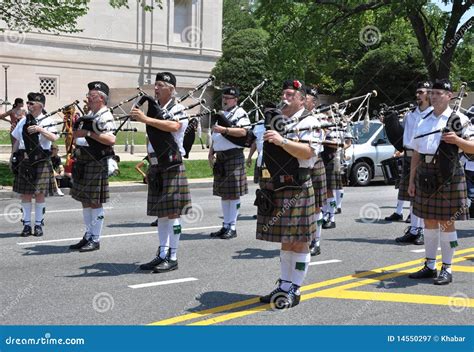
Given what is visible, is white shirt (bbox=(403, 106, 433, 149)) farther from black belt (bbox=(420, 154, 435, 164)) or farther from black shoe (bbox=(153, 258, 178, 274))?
black shoe (bbox=(153, 258, 178, 274))

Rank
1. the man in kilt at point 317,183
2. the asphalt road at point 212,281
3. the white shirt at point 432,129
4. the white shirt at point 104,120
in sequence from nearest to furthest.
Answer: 1. the asphalt road at point 212,281
2. the white shirt at point 432,129
3. the white shirt at point 104,120
4. the man in kilt at point 317,183

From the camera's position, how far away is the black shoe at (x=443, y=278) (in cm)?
638

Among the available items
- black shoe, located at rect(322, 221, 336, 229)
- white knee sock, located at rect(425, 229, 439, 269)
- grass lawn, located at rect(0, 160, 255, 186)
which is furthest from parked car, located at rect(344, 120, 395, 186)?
white knee sock, located at rect(425, 229, 439, 269)

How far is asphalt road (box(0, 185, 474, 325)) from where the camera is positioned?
528cm

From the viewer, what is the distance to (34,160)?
871 cm

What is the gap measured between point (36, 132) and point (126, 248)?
74.5 inches

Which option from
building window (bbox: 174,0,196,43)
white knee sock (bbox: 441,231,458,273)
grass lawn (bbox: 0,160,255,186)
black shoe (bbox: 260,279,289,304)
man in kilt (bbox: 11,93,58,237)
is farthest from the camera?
building window (bbox: 174,0,196,43)

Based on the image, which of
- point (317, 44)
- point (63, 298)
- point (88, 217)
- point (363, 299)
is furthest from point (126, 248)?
point (317, 44)

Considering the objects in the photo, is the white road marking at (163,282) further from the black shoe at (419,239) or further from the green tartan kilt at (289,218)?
the black shoe at (419,239)

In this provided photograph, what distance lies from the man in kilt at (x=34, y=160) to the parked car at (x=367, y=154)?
944cm

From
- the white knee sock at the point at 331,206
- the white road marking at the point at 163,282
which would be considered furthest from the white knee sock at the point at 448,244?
the white knee sock at the point at 331,206

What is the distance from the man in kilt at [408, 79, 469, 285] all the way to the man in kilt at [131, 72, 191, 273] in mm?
2280

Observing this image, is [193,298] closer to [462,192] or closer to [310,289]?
[310,289]

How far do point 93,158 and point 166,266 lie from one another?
5.46 feet
